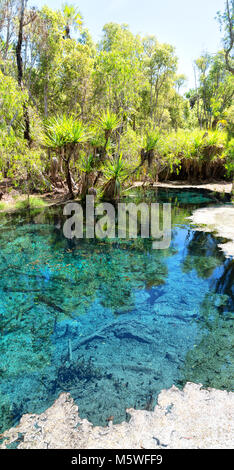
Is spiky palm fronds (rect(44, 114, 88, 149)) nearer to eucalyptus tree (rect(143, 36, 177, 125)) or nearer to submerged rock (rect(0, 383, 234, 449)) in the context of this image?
submerged rock (rect(0, 383, 234, 449))

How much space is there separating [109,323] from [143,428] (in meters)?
1.71

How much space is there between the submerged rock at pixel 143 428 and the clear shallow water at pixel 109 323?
11 centimetres

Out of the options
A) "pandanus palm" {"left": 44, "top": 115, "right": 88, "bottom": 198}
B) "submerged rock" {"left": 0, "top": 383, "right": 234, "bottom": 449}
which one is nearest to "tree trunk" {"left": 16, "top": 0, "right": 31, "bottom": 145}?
"pandanus palm" {"left": 44, "top": 115, "right": 88, "bottom": 198}

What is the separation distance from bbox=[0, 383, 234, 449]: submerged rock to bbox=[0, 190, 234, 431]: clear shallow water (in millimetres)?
114

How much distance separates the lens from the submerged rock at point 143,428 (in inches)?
93.1

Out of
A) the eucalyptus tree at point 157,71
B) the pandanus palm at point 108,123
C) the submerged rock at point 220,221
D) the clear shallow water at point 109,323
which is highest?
the eucalyptus tree at point 157,71

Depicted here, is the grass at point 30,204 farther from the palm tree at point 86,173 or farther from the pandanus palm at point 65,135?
the pandanus palm at point 65,135

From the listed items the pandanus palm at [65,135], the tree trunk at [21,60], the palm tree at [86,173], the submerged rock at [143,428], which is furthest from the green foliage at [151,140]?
the submerged rock at [143,428]

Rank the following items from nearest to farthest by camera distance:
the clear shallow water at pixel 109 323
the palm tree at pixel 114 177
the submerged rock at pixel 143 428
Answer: the submerged rock at pixel 143 428
the clear shallow water at pixel 109 323
the palm tree at pixel 114 177

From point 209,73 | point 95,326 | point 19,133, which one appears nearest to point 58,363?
point 95,326

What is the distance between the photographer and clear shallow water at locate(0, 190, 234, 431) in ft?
9.92
